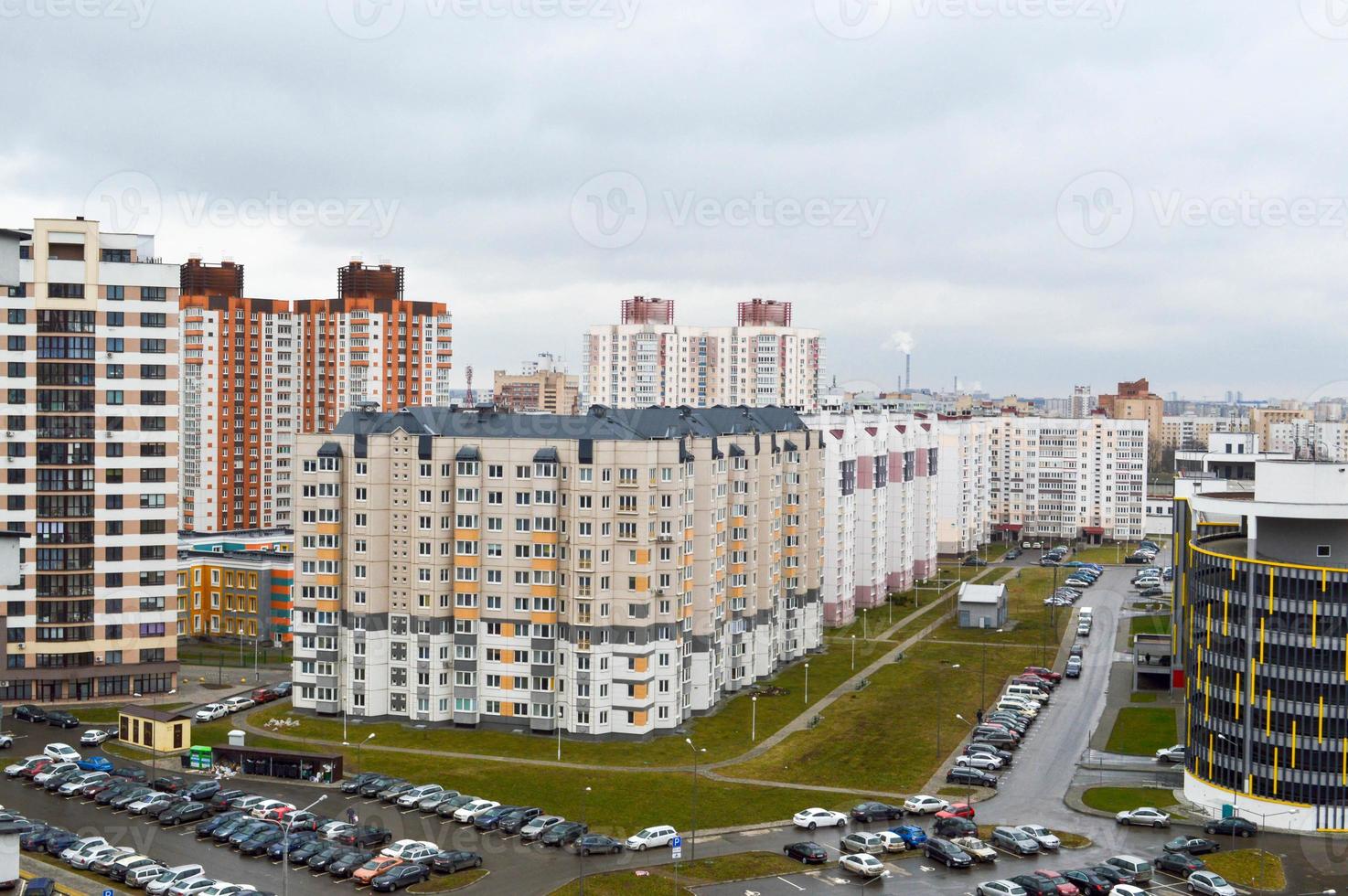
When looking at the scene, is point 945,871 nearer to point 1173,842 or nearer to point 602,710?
point 1173,842

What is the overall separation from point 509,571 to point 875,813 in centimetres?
2665

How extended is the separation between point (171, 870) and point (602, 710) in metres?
27.7

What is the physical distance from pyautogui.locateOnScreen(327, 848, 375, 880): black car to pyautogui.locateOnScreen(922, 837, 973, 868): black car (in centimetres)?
2315

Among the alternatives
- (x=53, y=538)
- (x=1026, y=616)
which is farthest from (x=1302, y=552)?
(x=53, y=538)

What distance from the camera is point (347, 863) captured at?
172 feet

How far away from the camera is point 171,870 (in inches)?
2010

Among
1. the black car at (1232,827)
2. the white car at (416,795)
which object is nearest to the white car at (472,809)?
the white car at (416,795)

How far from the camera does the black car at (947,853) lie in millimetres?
53844

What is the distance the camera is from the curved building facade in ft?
187

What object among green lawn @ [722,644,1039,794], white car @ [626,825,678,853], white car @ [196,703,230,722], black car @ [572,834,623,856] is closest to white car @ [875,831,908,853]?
green lawn @ [722,644,1039,794]

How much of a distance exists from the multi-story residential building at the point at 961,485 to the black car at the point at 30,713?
97.2m

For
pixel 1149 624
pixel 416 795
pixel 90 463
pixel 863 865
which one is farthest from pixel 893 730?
pixel 90 463

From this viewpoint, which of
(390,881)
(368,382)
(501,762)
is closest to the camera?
(390,881)

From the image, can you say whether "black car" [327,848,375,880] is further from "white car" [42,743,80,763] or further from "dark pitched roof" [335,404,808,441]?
"dark pitched roof" [335,404,808,441]
